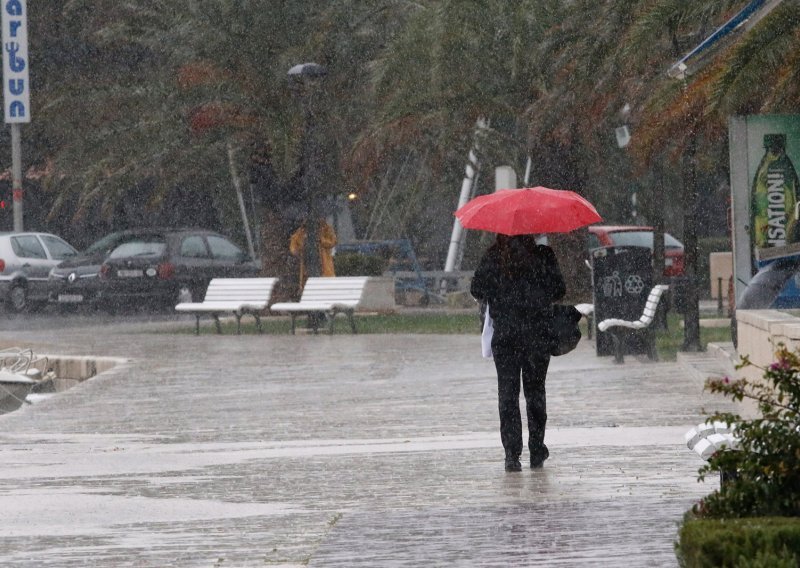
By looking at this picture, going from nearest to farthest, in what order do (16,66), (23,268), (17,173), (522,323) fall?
(522,323) → (23,268) → (16,66) → (17,173)

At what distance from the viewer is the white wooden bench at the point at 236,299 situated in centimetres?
2662

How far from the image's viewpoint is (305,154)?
2750cm

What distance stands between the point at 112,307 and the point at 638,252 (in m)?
16.5

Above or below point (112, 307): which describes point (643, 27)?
above

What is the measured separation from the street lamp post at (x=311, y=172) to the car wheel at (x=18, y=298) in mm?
7795

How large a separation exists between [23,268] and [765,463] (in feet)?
95.0

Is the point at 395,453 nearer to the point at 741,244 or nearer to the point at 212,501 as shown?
the point at 212,501

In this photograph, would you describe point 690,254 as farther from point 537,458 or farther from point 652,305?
point 537,458

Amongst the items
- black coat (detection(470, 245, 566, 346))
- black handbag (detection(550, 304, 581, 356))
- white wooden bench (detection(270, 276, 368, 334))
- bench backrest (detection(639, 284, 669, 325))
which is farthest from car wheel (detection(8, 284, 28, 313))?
black handbag (detection(550, 304, 581, 356))

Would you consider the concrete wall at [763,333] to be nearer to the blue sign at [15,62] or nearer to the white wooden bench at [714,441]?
the white wooden bench at [714,441]

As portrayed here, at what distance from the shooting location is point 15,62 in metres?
35.0

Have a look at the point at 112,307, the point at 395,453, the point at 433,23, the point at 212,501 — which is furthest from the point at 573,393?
the point at 112,307

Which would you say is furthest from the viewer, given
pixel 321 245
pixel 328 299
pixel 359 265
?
pixel 359 265

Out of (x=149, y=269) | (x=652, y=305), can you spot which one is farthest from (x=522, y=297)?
(x=149, y=269)
